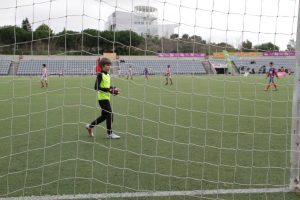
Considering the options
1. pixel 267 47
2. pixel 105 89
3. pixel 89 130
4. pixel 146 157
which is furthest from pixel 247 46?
pixel 89 130

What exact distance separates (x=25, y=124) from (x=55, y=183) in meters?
5.11

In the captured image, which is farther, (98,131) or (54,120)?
(54,120)

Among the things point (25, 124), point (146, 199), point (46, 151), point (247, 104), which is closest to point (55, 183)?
point (146, 199)

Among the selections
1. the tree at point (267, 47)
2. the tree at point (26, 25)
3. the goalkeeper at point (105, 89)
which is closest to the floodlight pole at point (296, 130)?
the tree at point (267, 47)

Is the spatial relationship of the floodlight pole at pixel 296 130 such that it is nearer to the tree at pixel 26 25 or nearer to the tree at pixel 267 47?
the tree at pixel 267 47

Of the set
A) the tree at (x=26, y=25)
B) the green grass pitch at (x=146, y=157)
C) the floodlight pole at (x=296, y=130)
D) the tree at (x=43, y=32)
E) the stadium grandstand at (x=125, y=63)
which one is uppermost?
the tree at (x=26, y=25)

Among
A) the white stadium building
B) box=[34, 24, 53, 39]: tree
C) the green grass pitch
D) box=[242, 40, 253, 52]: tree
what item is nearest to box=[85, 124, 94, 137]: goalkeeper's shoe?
the green grass pitch

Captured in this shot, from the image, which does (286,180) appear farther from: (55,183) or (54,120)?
(54,120)

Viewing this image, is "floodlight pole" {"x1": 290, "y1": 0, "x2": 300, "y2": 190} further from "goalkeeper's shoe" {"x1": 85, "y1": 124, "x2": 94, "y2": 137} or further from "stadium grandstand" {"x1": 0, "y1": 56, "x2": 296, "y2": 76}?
"goalkeeper's shoe" {"x1": 85, "y1": 124, "x2": 94, "y2": 137}

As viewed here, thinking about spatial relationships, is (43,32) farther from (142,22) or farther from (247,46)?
(247,46)

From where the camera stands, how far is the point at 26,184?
15.6ft

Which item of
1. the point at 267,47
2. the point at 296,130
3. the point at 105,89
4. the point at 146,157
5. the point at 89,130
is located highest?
the point at 267,47

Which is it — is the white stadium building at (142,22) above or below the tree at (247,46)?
above

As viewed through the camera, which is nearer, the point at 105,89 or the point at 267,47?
the point at 267,47
